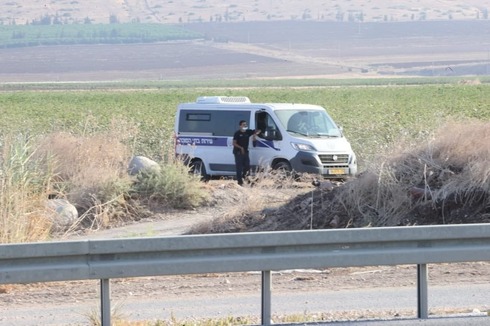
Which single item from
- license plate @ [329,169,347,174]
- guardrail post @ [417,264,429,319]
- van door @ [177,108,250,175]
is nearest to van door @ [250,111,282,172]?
van door @ [177,108,250,175]

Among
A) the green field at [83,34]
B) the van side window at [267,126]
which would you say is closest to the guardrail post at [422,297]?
the van side window at [267,126]

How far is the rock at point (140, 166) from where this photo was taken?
20344 mm

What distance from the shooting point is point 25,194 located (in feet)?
44.5

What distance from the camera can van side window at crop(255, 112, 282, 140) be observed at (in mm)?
24875

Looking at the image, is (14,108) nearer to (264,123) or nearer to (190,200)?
(264,123)

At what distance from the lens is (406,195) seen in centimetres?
1484

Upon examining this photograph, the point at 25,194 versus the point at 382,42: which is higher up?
the point at 25,194

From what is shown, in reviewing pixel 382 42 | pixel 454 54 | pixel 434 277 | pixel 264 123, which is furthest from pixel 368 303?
pixel 382 42

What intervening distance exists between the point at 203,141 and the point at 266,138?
6.43 ft

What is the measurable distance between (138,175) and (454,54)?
15608 centimetres

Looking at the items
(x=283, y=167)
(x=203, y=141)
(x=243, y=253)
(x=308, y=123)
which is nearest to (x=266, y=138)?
(x=283, y=167)


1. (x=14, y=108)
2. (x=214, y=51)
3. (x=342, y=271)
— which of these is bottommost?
(x=214, y=51)

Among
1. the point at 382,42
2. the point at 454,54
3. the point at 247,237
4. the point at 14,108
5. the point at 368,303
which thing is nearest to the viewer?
the point at 247,237

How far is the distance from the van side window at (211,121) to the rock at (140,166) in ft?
13.4
